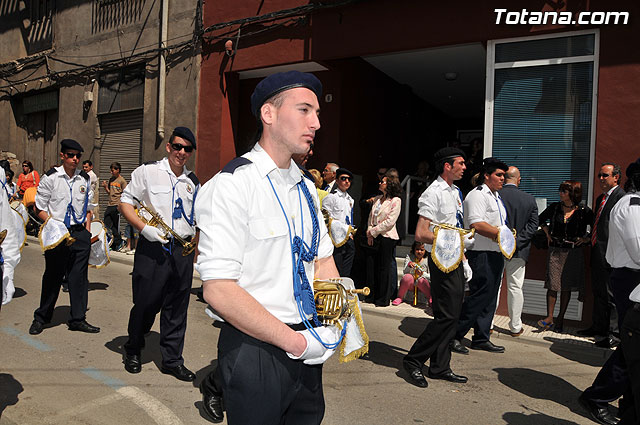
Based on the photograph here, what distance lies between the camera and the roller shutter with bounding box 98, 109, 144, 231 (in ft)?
46.2

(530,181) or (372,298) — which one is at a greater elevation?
(530,181)

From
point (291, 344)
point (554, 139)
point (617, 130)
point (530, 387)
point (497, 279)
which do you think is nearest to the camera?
point (291, 344)

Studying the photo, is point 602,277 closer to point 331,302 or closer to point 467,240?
point 467,240

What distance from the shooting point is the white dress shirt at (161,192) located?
4.71 meters

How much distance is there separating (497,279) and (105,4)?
45.3 ft

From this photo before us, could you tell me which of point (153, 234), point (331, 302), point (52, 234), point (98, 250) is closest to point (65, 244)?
point (52, 234)

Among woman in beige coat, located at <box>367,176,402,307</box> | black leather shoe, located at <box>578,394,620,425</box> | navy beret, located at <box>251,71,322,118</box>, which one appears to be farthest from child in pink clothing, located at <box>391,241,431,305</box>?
navy beret, located at <box>251,71,322,118</box>

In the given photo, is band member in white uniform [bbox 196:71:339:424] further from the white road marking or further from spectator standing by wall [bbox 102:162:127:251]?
spectator standing by wall [bbox 102:162:127:251]

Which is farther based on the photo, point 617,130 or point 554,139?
point 554,139

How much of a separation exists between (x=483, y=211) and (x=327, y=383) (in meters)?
2.47

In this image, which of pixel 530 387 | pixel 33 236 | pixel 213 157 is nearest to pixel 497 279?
pixel 530 387

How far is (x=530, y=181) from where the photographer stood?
8133 millimetres

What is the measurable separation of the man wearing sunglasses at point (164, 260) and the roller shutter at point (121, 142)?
382 inches

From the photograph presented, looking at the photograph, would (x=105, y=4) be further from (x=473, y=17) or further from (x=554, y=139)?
(x=554, y=139)
